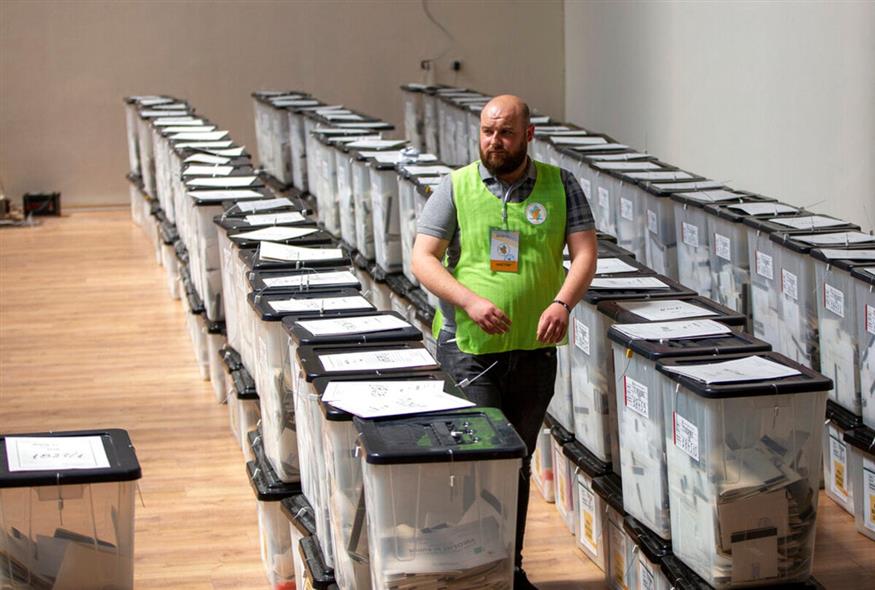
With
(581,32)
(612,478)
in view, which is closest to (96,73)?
(581,32)

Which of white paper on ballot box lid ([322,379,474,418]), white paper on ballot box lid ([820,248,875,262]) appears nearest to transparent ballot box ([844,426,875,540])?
white paper on ballot box lid ([820,248,875,262])

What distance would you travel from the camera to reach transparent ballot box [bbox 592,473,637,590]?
3.98 m

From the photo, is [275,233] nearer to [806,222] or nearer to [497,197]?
[497,197]

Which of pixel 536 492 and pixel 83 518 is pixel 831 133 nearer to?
pixel 536 492

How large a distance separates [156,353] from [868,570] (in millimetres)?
4093

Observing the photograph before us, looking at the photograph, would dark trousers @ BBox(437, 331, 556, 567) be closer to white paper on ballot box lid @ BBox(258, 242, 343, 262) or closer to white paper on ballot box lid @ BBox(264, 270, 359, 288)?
white paper on ballot box lid @ BBox(264, 270, 359, 288)

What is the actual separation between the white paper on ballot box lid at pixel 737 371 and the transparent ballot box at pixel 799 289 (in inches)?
52.0

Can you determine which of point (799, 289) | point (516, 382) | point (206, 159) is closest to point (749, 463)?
point (516, 382)

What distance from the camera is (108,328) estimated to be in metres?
7.69

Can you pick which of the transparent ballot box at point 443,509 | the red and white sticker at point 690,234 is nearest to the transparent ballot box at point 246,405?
the red and white sticker at point 690,234

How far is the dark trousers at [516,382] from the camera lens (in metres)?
3.72

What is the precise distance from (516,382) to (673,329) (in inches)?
18.2

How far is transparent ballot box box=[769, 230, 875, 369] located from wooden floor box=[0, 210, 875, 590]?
549 mm

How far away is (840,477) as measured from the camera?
4707 mm
